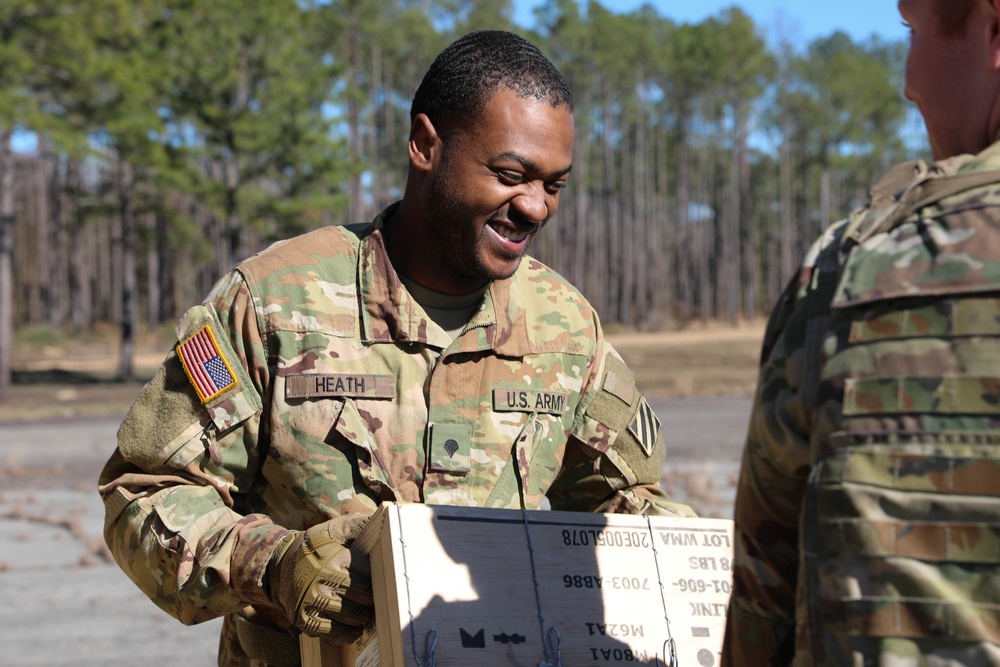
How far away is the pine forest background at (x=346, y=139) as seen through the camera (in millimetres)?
24484

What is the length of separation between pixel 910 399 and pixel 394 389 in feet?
4.70

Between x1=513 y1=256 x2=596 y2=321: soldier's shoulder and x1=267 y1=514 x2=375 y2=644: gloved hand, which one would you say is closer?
x1=267 y1=514 x2=375 y2=644: gloved hand

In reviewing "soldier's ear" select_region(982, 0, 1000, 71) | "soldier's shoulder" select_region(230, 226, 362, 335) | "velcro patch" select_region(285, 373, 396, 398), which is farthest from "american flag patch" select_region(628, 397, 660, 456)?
"soldier's ear" select_region(982, 0, 1000, 71)

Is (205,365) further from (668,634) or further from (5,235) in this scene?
(5,235)

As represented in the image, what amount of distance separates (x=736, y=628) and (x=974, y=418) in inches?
18.3

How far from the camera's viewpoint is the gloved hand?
6.98 ft

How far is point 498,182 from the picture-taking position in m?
2.60

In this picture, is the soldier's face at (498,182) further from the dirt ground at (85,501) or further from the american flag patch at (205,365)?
the dirt ground at (85,501)

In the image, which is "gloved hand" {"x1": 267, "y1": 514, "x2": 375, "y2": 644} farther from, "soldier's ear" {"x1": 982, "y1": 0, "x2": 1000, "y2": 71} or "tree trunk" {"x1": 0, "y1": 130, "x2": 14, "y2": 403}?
"tree trunk" {"x1": 0, "y1": 130, "x2": 14, "y2": 403}

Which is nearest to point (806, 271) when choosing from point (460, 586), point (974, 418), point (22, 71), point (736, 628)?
point (974, 418)

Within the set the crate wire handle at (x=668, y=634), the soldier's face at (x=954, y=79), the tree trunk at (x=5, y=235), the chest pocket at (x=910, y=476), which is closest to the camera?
the chest pocket at (x=910, y=476)

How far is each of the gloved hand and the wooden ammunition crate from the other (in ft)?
0.13

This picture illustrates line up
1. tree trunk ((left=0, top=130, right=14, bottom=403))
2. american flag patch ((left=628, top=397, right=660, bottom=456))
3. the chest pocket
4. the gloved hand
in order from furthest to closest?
tree trunk ((left=0, top=130, right=14, bottom=403))
american flag patch ((left=628, top=397, right=660, bottom=456))
the gloved hand
the chest pocket

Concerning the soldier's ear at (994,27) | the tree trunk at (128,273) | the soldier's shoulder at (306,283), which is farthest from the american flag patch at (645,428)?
the tree trunk at (128,273)
